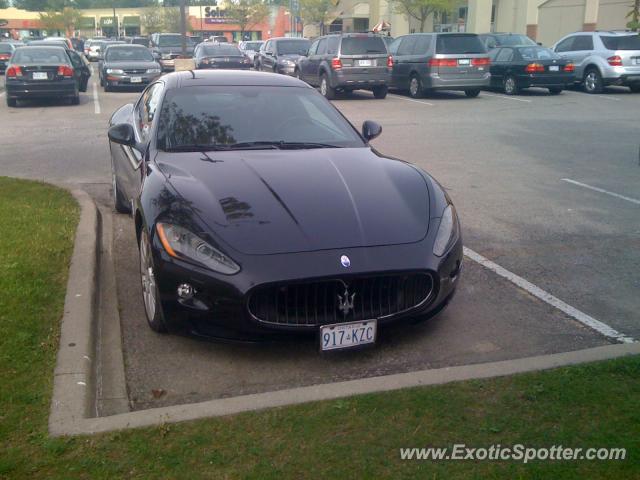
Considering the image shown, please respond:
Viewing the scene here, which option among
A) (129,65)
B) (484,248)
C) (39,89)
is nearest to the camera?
(484,248)

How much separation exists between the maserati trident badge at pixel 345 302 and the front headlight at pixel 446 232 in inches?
24.7

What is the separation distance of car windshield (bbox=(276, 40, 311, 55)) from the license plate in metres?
24.5

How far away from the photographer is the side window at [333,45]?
2083 centimetres

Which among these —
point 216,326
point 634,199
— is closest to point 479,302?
point 216,326

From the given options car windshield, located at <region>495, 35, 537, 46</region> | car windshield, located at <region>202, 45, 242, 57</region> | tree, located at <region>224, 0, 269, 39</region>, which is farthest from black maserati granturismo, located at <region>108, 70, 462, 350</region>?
tree, located at <region>224, 0, 269, 39</region>

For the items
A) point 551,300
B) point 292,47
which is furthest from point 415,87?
point 551,300

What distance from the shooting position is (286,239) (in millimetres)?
4336

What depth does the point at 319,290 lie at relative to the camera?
4234 millimetres

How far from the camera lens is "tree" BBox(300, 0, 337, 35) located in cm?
5622

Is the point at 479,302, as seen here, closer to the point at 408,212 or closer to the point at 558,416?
the point at 408,212

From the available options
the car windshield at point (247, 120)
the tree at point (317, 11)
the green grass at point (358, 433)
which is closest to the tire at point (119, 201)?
the car windshield at point (247, 120)

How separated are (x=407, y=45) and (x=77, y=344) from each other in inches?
756

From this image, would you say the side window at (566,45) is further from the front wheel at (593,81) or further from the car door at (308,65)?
the car door at (308,65)

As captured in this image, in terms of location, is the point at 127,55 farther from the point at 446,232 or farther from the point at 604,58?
the point at 446,232
